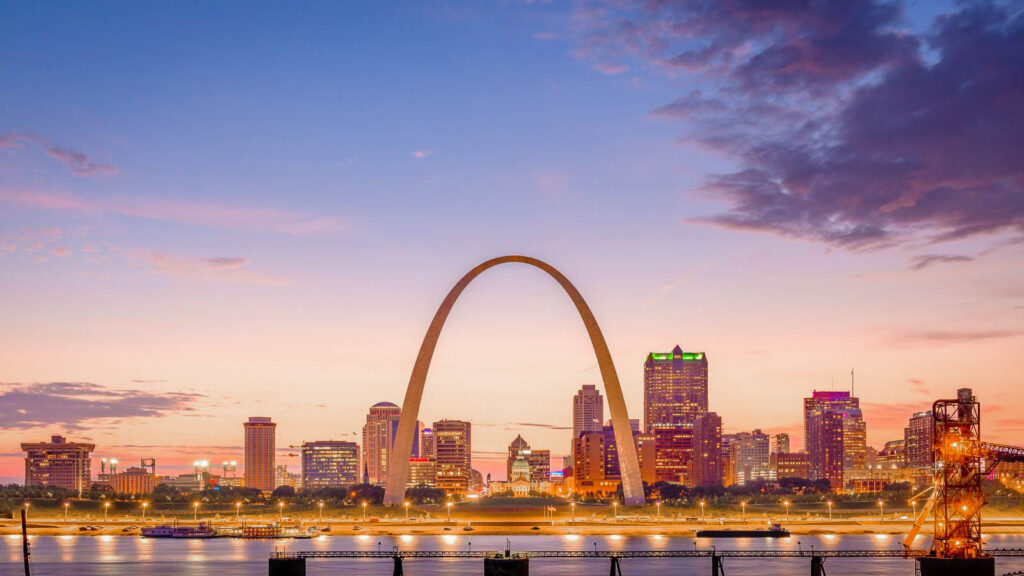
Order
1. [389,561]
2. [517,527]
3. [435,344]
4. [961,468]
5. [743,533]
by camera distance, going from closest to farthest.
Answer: [961,468] → [389,561] → [435,344] → [743,533] → [517,527]

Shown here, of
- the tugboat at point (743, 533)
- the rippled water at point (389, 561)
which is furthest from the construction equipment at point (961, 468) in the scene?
the tugboat at point (743, 533)

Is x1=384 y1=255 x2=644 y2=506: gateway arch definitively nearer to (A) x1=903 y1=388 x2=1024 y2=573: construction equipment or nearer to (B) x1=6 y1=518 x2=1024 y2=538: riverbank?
(B) x1=6 y1=518 x2=1024 y2=538: riverbank

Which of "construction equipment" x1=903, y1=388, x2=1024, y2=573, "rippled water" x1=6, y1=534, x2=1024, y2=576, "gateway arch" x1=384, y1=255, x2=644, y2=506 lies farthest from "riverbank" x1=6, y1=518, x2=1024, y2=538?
"construction equipment" x1=903, y1=388, x2=1024, y2=573

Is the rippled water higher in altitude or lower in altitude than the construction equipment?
lower

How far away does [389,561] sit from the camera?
332 feet

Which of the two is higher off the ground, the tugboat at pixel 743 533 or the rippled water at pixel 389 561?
the rippled water at pixel 389 561

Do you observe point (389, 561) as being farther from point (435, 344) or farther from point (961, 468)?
point (961, 468)

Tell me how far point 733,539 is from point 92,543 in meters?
77.2

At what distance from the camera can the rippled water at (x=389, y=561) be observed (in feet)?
301

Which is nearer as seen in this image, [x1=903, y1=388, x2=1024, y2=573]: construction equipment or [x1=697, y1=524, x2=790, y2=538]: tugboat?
[x1=903, y1=388, x2=1024, y2=573]: construction equipment

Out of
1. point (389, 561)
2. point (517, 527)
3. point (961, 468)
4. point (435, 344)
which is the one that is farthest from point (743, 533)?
point (961, 468)

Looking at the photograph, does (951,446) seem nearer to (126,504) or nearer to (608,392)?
(608,392)

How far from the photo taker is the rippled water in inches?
3615

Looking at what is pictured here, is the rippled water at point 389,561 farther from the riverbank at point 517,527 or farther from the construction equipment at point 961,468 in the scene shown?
the construction equipment at point 961,468
